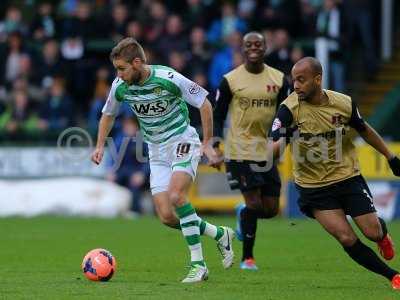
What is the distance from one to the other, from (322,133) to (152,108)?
1.74 m

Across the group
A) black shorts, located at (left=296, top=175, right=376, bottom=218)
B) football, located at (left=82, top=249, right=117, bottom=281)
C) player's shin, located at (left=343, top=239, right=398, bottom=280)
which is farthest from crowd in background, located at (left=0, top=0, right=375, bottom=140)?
player's shin, located at (left=343, top=239, right=398, bottom=280)

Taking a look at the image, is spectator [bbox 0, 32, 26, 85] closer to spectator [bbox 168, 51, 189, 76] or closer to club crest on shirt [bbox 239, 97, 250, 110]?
spectator [bbox 168, 51, 189, 76]

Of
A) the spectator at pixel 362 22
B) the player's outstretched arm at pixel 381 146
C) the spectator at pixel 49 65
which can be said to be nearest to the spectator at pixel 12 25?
the spectator at pixel 49 65

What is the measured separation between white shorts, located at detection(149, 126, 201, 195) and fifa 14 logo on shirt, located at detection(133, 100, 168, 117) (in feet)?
0.96

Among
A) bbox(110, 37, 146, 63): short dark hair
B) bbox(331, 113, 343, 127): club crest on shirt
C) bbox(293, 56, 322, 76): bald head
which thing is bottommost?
bbox(331, 113, 343, 127): club crest on shirt

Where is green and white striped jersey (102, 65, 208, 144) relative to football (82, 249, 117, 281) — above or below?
above

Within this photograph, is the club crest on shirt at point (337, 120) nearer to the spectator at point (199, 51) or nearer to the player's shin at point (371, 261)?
the player's shin at point (371, 261)

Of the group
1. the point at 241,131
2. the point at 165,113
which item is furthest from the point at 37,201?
the point at 165,113

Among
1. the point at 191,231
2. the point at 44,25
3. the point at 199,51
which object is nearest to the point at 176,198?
the point at 191,231

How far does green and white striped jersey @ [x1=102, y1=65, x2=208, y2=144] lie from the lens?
10.5 meters

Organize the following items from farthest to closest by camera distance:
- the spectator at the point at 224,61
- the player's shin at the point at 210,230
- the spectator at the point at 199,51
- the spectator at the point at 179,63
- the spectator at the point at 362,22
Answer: the spectator at the point at 362,22 < the spectator at the point at 199,51 < the spectator at the point at 179,63 < the spectator at the point at 224,61 < the player's shin at the point at 210,230

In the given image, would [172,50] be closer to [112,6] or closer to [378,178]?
[112,6]

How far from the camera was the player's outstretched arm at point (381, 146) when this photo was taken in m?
9.62

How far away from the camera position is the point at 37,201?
20375mm
